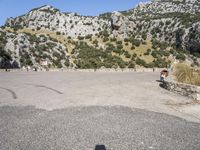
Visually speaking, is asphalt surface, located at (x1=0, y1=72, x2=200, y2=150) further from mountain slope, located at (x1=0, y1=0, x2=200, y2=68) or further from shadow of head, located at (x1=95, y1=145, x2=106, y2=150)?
mountain slope, located at (x1=0, y1=0, x2=200, y2=68)

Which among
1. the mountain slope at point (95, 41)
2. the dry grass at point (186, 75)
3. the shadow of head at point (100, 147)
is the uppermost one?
the mountain slope at point (95, 41)

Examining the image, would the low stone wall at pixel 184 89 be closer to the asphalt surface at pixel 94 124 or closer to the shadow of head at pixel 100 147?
the asphalt surface at pixel 94 124

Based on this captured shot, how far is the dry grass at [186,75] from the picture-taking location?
23.3 m

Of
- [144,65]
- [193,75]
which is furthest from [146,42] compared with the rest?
[193,75]

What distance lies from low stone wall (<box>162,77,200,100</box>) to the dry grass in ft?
4.69

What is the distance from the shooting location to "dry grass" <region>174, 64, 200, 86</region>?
2331 cm

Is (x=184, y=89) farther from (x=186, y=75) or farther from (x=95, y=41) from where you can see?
(x=95, y=41)

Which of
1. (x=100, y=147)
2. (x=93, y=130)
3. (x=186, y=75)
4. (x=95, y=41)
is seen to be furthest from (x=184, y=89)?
(x=95, y=41)

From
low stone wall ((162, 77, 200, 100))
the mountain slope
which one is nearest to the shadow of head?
low stone wall ((162, 77, 200, 100))

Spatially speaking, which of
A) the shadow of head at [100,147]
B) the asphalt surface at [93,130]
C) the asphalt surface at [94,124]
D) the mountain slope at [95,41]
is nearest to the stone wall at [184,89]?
the asphalt surface at [94,124]

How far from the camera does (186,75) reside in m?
25.2

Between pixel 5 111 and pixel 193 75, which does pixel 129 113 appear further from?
pixel 193 75

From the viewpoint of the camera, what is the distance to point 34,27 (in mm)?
97375

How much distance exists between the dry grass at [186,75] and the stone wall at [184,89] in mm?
1428
